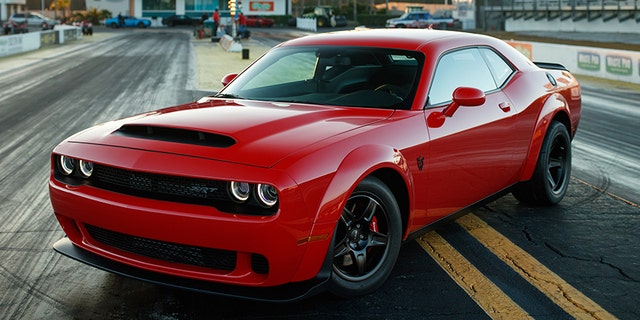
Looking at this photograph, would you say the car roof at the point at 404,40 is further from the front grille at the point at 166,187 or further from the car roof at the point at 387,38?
the front grille at the point at 166,187

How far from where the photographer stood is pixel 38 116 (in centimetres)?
1349

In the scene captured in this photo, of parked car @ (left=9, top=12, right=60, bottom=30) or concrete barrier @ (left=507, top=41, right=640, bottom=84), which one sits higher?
parked car @ (left=9, top=12, right=60, bottom=30)

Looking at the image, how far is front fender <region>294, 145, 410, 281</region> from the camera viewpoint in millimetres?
3812

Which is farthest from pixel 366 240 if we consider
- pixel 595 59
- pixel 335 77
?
pixel 595 59

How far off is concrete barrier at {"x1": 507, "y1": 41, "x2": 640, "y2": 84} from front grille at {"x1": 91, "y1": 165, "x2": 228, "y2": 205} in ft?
65.0

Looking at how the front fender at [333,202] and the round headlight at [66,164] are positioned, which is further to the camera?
the round headlight at [66,164]

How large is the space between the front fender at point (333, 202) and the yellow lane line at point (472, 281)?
37.6 inches

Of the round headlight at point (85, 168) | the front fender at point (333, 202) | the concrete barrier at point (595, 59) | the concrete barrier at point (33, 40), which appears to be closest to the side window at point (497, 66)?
the front fender at point (333, 202)

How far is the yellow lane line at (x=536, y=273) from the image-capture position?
4.17m

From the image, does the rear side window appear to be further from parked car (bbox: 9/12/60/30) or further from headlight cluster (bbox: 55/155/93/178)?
parked car (bbox: 9/12/60/30)

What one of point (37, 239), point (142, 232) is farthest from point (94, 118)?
point (142, 232)

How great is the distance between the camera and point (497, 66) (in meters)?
5.98

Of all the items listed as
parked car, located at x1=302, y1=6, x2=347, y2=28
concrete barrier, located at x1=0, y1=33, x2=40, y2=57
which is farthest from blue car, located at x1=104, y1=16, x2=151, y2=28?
concrete barrier, located at x1=0, y1=33, x2=40, y2=57

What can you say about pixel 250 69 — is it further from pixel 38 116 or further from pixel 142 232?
pixel 38 116
